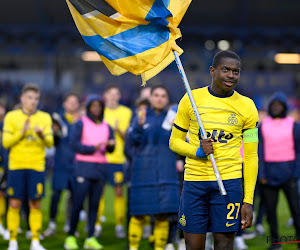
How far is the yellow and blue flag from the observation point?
17.5 feet

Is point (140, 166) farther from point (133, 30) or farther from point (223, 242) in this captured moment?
point (223, 242)

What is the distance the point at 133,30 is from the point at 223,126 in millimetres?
1321

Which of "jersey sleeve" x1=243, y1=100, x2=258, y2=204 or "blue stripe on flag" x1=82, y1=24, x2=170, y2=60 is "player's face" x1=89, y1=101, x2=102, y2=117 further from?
"jersey sleeve" x1=243, y1=100, x2=258, y2=204

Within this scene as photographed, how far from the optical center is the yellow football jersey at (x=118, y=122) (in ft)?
32.8

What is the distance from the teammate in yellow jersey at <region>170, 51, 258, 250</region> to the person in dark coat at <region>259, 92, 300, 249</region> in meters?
3.45

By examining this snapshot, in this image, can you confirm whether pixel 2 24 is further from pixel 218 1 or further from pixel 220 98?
pixel 220 98

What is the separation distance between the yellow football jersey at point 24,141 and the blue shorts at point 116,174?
1999mm

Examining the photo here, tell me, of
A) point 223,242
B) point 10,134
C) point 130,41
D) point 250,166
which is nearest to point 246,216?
point 223,242

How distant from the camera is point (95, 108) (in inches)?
331

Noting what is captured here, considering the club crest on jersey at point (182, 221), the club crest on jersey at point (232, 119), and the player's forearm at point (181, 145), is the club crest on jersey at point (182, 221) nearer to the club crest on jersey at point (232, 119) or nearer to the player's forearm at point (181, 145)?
the player's forearm at point (181, 145)

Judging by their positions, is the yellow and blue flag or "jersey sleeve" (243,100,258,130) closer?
"jersey sleeve" (243,100,258,130)

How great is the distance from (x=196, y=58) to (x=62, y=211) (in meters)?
22.6

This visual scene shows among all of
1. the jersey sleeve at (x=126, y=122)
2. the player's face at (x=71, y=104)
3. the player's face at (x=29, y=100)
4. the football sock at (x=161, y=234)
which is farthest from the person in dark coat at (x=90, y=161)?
the jersey sleeve at (x=126, y=122)

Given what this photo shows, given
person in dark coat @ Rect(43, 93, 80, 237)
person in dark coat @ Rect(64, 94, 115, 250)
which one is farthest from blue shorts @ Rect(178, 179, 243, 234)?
person in dark coat @ Rect(43, 93, 80, 237)
